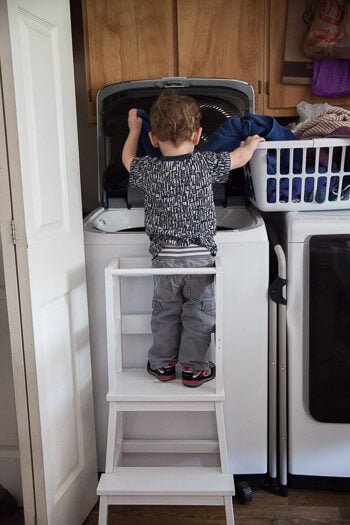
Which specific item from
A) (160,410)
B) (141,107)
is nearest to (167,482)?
(160,410)

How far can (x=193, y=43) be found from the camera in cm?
202

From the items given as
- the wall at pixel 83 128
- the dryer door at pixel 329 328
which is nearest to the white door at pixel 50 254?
the dryer door at pixel 329 328

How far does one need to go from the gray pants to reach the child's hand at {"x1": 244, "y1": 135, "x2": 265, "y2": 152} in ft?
1.13

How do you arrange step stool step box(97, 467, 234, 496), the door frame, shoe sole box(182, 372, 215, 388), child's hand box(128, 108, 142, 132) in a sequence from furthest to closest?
child's hand box(128, 108, 142, 132), shoe sole box(182, 372, 215, 388), step stool step box(97, 467, 234, 496), the door frame

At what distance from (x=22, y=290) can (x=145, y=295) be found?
450 millimetres

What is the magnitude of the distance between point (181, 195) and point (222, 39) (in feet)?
2.85

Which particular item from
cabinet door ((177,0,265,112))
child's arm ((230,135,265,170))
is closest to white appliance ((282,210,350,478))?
child's arm ((230,135,265,170))

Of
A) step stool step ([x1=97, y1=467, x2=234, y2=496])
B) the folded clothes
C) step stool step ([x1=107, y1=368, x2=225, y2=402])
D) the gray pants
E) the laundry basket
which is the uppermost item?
the folded clothes

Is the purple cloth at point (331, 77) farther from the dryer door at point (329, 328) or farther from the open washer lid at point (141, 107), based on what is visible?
the dryer door at point (329, 328)

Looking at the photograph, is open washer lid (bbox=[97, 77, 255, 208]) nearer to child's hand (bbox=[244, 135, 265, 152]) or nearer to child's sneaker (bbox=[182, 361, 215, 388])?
child's hand (bbox=[244, 135, 265, 152])

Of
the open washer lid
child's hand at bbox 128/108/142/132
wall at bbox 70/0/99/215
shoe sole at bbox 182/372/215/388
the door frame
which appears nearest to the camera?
the door frame

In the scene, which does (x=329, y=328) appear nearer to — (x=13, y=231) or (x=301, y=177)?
(x=301, y=177)

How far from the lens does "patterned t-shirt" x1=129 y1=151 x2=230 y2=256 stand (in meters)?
1.46

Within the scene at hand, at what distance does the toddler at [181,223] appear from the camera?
1.46 metres
